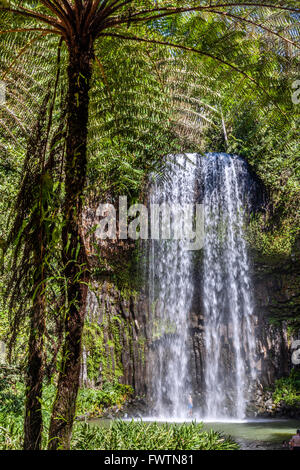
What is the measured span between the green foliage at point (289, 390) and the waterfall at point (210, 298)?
0.59m

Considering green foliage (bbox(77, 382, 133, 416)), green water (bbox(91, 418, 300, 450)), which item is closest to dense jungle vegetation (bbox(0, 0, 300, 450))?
green foliage (bbox(77, 382, 133, 416))

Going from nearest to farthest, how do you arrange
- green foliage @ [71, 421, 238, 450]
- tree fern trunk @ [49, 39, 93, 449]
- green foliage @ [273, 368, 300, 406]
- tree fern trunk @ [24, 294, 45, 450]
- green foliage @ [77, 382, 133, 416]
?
tree fern trunk @ [49, 39, 93, 449] → tree fern trunk @ [24, 294, 45, 450] → green foliage @ [71, 421, 238, 450] → green foliage @ [77, 382, 133, 416] → green foliage @ [273, 368, 300, 406]

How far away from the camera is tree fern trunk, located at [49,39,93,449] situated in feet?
6.68

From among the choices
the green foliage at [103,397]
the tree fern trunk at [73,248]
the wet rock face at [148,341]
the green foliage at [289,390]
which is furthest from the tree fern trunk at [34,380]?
the green foliage at [289,390]

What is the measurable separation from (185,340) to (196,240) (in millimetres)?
2374

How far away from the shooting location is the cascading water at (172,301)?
9164 mm

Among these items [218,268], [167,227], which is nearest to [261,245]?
[218,268]

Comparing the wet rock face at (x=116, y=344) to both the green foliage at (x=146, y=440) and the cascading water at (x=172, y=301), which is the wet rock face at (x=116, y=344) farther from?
the green foliage at (x=146, y=440)

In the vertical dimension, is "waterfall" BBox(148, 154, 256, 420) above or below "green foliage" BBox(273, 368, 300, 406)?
above

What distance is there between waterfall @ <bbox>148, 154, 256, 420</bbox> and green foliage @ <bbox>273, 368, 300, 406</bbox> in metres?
0.59

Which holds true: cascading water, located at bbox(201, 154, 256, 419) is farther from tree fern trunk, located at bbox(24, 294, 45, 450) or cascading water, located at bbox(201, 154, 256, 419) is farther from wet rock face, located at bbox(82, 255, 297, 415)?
tree fern trunk, located at bbox(24, 294, 45, 450)

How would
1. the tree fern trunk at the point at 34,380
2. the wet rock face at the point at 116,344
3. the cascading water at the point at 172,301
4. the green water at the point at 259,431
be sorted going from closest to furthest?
the tree fern trunk at the point at 34,380 → the green water at the point at 259,431 → the cascading water at the point at 172,301 → the wet rock face at the point at 116,344

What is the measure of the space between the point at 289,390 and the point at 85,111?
8.25 metres

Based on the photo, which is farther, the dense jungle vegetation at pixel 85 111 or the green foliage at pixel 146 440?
the green foliage at pixel 146 440
